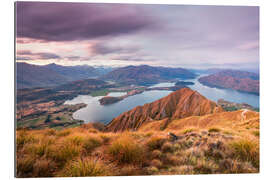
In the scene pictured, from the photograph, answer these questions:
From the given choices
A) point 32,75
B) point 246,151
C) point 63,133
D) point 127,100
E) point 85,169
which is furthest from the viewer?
point 127,100

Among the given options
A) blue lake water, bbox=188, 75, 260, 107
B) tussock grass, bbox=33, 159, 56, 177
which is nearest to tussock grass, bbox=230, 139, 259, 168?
blue lake water, bbox=188, 75, 260, 107

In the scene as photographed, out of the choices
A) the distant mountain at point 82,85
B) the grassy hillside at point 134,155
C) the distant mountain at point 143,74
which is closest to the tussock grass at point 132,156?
the grassy hillside at point 134,155

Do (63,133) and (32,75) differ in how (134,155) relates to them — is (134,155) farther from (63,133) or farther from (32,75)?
(32,75)

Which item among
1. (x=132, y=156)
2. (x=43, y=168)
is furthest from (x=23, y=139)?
(x=132, y=156)

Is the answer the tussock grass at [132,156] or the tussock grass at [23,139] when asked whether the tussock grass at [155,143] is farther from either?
the tussock grass at [23,139]
